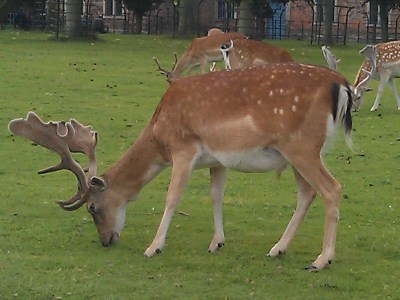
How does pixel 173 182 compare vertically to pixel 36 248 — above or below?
above

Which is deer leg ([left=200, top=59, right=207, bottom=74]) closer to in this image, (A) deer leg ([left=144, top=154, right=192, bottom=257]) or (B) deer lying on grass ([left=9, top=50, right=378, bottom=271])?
(B) deer lying on grass ([left=9, top=50, right=378, bottom=271])

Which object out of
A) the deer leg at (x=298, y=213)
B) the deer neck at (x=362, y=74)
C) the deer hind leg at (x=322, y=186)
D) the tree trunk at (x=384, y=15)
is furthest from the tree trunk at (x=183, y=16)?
the deer hind leg at (x=322, y=186)

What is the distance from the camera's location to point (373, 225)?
855cm

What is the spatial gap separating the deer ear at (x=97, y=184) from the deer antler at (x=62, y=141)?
47mm

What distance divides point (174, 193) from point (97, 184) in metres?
0.59

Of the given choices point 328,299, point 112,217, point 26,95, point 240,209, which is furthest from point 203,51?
point 328,299

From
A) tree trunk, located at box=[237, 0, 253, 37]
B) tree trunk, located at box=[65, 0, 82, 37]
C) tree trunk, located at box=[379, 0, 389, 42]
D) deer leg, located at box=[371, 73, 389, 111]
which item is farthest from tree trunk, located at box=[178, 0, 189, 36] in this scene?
deer leg, located at box=[371, 73, 389, 111]

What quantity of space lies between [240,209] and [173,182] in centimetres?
167

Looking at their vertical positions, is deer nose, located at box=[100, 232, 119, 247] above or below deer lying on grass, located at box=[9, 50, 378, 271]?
below

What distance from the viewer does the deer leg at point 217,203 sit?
772cm

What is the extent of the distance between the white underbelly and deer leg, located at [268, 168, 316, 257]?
0.29m

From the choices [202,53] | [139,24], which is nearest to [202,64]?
[202,53]

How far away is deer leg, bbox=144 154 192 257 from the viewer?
7.48m

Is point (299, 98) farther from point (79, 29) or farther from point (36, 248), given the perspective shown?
point (79, 29)
